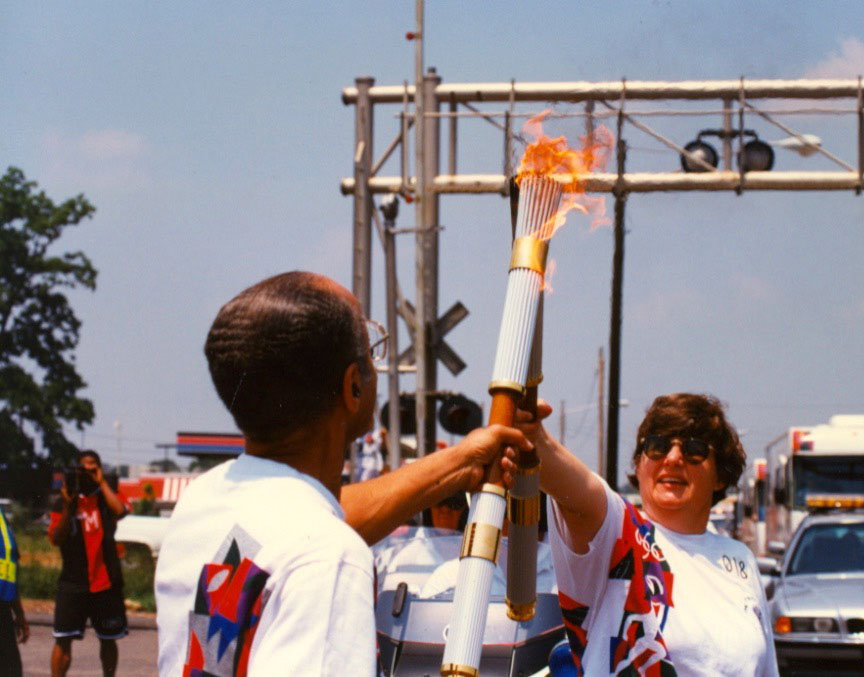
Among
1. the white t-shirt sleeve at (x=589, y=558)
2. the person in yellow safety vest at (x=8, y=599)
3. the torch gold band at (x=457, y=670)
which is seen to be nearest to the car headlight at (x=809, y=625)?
the person in yellow safety vest at (x=8, y=599)

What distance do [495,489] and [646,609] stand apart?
99 cm

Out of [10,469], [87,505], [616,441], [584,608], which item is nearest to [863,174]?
[616,441]

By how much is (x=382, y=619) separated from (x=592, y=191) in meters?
3.91

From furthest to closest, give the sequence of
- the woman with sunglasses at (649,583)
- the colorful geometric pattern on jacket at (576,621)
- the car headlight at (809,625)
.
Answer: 1. the car headlight at (809,625)
2. the colorful geometric pattern on jacket at (576,621)
3. the woman with sunglasses at (649,583)

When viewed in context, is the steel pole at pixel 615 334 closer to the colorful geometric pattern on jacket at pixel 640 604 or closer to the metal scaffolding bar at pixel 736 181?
the metal scaffolding bar at pixel 736 181

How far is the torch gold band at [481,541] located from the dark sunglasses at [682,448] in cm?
153

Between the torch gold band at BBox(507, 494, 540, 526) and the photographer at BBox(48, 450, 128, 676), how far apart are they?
348 inches

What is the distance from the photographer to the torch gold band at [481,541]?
237 cm

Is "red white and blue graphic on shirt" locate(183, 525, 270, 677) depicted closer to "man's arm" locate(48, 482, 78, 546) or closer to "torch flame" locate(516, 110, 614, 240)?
"torch flame" locate(516, 110, 614, 240)

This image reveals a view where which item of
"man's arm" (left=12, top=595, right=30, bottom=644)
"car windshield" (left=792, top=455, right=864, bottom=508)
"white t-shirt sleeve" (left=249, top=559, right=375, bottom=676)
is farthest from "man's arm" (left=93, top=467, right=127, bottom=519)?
"car windshield" (left=792, top=455, right=864, bottom=508)

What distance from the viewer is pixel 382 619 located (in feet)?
21.6

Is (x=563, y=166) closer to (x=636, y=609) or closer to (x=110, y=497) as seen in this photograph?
(x=636, y=609)

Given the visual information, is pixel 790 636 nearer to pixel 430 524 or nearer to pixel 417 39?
pixel 430 524

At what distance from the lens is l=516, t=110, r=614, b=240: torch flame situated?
274cm
